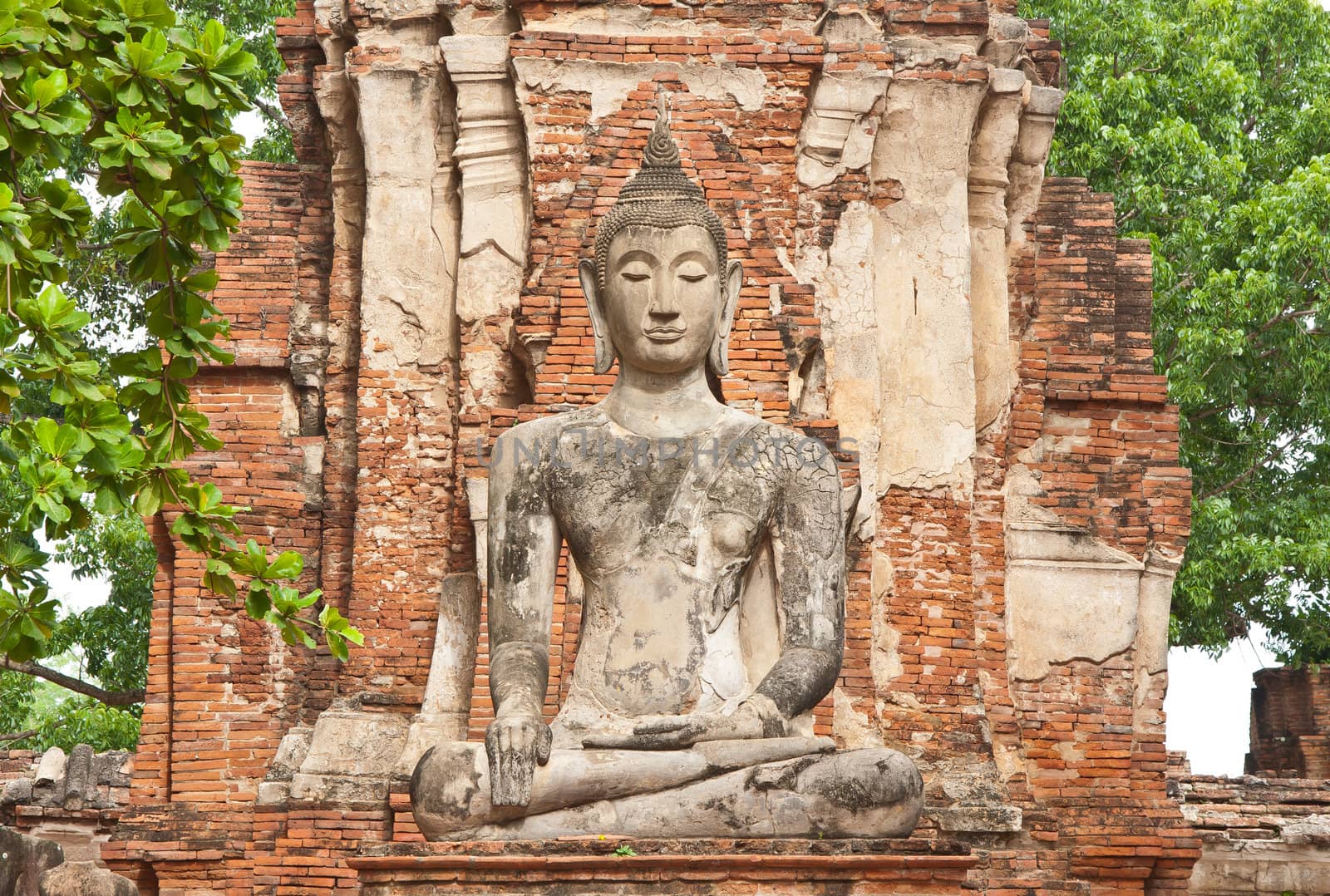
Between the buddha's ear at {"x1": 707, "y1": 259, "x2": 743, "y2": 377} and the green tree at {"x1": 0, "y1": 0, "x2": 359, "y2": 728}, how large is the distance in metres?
1.66

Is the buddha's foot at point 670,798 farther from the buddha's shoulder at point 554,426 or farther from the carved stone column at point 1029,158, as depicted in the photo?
the carved stone column at point 1029,158

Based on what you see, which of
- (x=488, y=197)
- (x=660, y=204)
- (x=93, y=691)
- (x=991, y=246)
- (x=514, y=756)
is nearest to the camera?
(x=514, y=756)

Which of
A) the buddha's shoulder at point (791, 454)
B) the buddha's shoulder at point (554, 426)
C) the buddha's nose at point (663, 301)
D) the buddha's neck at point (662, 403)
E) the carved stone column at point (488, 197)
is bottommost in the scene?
the buddha's shoulder at point (791, 454)

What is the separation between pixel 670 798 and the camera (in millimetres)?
6312

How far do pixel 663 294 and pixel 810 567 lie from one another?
3.29ft

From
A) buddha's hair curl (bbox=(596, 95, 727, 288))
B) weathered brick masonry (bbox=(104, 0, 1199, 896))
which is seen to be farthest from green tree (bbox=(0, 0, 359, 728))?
weathered brick masonry (bbox=(104, 0, 1199, 896))

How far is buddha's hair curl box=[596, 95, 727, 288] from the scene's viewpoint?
7117mm

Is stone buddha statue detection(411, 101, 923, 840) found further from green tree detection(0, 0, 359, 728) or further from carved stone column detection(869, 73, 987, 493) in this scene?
carved stone column detection(869, 73, 987, 493)

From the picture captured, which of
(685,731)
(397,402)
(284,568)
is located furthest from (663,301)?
(397,402)

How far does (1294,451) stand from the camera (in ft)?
59.5

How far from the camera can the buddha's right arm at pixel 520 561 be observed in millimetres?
6824

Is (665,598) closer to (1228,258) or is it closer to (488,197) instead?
(488,197)

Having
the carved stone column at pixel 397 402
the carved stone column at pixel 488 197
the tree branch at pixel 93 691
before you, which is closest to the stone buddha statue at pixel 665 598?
the carved stone column at pixel 488 197

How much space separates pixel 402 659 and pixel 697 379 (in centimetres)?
424
